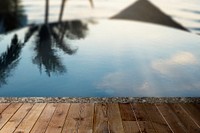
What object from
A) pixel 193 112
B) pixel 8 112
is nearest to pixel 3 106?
pixel 8 112

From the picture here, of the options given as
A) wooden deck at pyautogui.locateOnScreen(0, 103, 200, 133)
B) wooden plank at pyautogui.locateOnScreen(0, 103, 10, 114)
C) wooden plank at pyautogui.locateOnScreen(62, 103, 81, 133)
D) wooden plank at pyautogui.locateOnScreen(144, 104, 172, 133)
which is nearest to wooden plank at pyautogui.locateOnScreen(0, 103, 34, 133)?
wooden deck at pyautogui.locateOnScreen(0, 103, 200, 133)

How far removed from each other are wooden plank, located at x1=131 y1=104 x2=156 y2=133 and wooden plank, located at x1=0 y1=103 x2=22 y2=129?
124 centimetres

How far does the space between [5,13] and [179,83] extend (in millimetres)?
2821

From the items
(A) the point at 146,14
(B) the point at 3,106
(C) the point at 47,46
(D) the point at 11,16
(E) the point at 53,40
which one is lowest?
(B) the point at 3,106

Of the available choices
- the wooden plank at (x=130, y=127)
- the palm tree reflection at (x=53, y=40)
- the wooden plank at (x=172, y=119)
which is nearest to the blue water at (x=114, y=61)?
the palm tree reflection at (x=53, y=40)

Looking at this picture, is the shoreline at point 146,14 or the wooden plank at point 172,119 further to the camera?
the shoreline at point 146,14

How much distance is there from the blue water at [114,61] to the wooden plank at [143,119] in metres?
1.15

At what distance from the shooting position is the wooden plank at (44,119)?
8.49 ft

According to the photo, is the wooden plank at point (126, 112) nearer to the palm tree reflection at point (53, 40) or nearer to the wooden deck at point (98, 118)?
the wooden deck at point (98, 118)

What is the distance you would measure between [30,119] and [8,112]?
0.33 metres

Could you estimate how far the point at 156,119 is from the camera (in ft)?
9.46

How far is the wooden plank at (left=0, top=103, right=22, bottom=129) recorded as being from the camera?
2783 millimetres

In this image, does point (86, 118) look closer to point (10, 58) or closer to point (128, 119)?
point (128, 119)

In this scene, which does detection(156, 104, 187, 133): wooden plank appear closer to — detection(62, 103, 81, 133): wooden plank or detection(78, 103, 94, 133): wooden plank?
detection(78, 103, 94, 133): wooden plank
